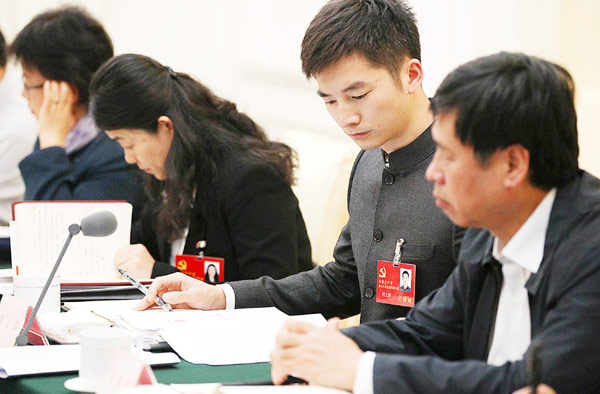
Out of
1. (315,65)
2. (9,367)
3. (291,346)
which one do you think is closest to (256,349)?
(291,346)

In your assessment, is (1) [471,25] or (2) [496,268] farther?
(1) [471,25]

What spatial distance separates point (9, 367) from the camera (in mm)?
1434

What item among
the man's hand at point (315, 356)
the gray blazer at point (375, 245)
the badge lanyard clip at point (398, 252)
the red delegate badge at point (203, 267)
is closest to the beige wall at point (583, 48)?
the gray blazer at point (375, 245)

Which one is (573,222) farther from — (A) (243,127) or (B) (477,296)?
(A) (243,127)

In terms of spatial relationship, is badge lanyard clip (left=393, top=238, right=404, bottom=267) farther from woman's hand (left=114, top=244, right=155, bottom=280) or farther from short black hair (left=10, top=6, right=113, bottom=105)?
short black hair (left=10, top=6, right=113, bottom=105)

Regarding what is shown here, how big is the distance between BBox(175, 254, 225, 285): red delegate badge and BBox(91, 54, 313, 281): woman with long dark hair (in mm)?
58

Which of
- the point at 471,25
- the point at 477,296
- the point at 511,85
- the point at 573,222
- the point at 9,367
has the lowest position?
the point at 9,367

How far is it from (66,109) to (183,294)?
1.50 meters

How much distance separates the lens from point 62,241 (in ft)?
7.23

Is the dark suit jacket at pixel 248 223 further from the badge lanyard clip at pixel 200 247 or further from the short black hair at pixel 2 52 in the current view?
the short black hair at pixel 2 52

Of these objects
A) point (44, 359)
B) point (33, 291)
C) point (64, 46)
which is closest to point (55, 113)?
point (64, 46)

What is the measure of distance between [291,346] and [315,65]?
710mm

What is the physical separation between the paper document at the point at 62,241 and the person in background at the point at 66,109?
0.68 metres

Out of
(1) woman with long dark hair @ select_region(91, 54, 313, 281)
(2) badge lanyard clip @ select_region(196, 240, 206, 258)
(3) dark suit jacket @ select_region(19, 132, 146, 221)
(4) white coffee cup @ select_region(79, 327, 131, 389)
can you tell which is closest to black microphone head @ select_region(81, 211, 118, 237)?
(4) white coffee cup @ select_region(79, 327, 131, 389)
